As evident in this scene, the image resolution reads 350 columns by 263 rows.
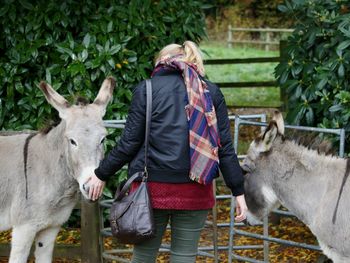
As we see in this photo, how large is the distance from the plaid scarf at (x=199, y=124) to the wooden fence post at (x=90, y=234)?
80.6 inches

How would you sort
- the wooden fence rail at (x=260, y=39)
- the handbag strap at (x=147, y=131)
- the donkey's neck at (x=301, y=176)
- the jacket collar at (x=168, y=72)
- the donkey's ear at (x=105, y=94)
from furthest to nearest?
1. the wooden fence rail at (x=260, y=39)
2. the donkey's ear at (x=105, y=94)
3. the donkey's neck at (x=301, y=176)
4. the jacket collar at (x=168, y=72)
5. the handbag strap at (x=147, y=131)

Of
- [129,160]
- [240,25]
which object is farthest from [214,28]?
[129,160]

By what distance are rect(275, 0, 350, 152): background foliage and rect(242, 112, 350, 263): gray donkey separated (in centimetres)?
132

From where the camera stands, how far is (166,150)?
421cm

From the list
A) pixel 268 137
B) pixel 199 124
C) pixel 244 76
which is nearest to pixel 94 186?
pixel 199 124

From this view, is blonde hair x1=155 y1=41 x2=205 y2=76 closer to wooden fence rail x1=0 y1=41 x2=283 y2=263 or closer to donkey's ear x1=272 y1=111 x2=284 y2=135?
donkey's ear x1=272 y1=111 x2=284 y2=135

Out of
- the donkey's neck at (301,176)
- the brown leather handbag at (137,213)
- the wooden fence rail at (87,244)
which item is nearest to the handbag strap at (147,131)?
the brown leather handbag at (137,213)

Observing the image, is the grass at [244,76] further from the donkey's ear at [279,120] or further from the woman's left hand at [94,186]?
the woman's left hand at [94,186]

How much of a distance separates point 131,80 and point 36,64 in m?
1.00

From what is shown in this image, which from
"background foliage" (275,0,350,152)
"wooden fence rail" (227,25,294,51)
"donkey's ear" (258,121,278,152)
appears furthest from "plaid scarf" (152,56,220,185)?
"wooden fence rail" (227,25,294,51)

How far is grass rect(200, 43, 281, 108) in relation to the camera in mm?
14961

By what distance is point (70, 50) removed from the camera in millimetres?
6871

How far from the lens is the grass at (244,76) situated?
15.0 m

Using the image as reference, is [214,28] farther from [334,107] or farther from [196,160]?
[196,160]
